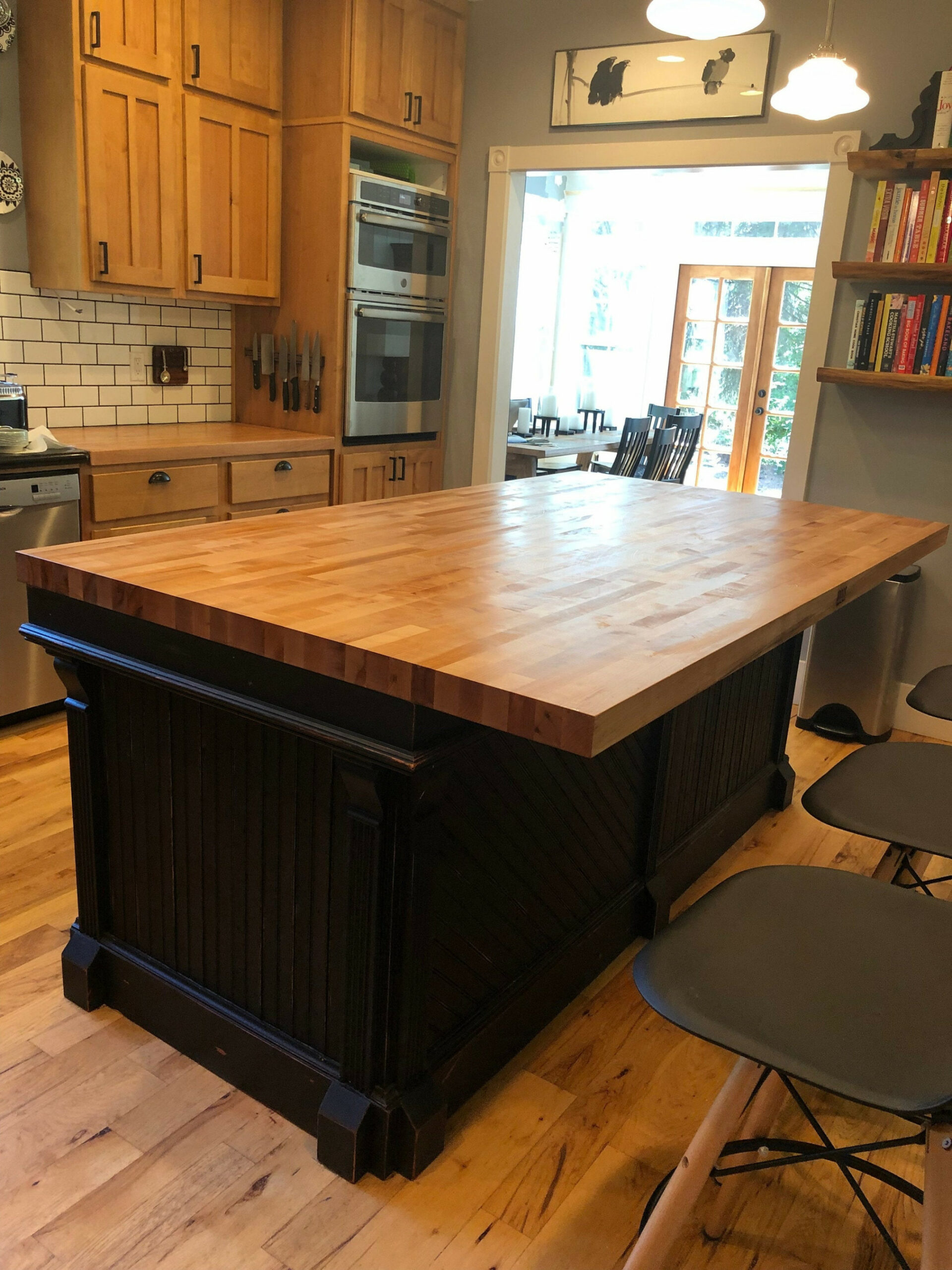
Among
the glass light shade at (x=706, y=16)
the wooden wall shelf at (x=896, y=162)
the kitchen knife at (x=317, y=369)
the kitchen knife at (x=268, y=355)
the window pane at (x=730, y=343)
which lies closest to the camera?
the glass light shade at (x=706, y=16)

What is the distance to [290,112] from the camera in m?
4.06

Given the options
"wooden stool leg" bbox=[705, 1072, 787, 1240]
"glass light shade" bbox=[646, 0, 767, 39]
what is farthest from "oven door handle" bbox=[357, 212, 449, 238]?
"wooden stool leg" bbox=[705, 1072, 787, 1240]

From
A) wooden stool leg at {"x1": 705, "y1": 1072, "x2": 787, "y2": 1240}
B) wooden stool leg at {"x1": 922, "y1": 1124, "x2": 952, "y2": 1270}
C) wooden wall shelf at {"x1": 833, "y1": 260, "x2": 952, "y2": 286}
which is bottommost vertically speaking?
wooden stool leg at {"x1": 705, "y1": 1072, "x2": 787, "y2": 1240}

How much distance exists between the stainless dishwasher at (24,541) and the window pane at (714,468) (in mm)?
6564

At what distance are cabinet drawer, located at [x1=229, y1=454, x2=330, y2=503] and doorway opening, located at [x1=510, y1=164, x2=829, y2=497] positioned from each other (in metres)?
3.95

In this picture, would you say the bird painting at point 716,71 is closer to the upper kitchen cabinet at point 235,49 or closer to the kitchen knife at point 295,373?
the upper kitchen cabinet at point 235,49

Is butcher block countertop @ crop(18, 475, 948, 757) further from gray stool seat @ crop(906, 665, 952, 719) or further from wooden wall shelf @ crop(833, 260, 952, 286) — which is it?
wooden wall shelf @ crop(833, 260, 952, 286)

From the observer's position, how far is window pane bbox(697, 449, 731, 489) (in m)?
8.79

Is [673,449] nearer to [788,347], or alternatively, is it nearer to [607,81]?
[607,81]

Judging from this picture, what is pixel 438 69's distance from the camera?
4238mm

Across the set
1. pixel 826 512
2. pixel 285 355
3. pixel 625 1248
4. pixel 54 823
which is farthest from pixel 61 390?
pixel 625 1248

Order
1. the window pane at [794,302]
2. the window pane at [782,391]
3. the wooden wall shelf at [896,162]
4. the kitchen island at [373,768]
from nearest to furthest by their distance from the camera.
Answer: the kitchen island at [373,768]
the wooden wall shelf at [896,162]
the window pane at [794,302]
the window pane at [782,391]

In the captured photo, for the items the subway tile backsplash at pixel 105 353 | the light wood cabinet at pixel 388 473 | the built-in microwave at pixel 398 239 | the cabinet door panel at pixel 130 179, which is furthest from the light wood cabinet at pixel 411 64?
the light wood cabinet at pixel 388 473

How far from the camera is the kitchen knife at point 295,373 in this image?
13.9ft
